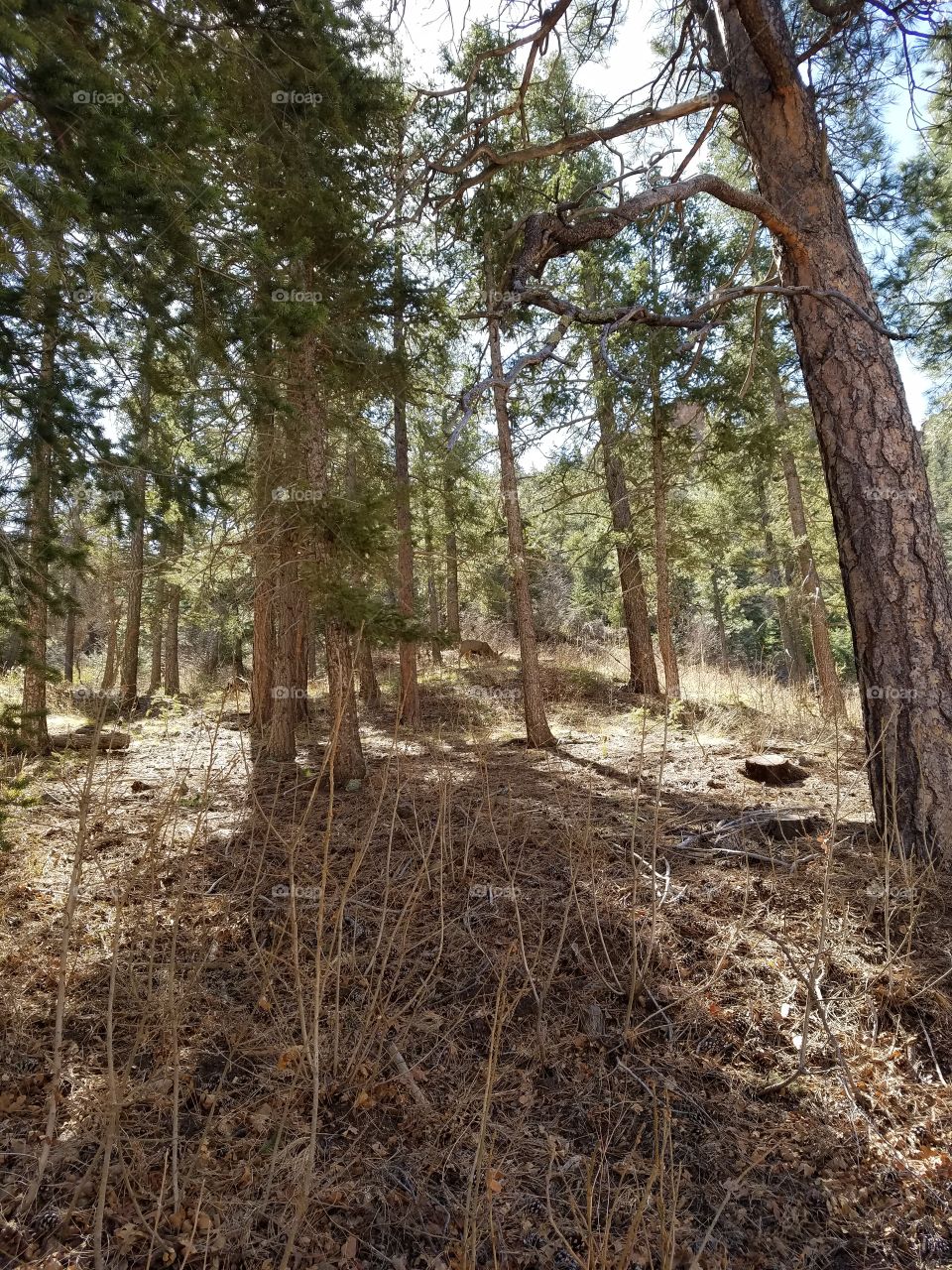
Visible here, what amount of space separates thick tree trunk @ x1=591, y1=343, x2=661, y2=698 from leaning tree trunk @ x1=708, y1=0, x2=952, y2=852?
15.2 feet

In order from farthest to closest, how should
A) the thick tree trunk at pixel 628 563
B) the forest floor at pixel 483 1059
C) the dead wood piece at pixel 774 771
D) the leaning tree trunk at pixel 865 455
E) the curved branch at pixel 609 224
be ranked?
the thick tree trunk at pixel 628 563 < the dead wood piece at pixel 774 771 < the leaning tree trunk at pixel 865 455 < the curved branch at pixel 609 224 < the forest floor at pixel 483 1059

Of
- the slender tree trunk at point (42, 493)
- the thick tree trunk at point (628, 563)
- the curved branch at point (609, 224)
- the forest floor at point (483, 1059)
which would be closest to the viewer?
the forest floor at point (483, 1059)

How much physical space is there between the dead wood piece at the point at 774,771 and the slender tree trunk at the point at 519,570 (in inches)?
120

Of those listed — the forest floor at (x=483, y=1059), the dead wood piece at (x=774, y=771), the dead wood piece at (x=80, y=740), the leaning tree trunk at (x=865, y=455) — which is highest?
the leaning tree trunk at (x=865, y=455)

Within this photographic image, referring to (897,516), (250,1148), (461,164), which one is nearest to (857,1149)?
(250,1148)

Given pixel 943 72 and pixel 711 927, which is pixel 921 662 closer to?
pixel 711 927

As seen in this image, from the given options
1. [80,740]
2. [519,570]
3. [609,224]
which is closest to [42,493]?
[609,224]

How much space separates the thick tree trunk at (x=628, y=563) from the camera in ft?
29.1

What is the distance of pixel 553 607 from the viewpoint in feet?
78.9

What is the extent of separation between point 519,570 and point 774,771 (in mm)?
3785

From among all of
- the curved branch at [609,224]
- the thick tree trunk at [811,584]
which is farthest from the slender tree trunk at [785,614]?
the curved branch at [609,224]

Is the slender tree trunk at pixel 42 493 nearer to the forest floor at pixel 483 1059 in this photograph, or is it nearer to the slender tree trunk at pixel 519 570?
the forest floor at pixel 483 1059

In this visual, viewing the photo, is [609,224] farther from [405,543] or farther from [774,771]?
[405,543]

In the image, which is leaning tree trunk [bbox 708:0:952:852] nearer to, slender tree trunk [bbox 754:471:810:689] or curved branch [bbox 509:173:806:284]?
curved branch [bbox 509:173:806:284]
